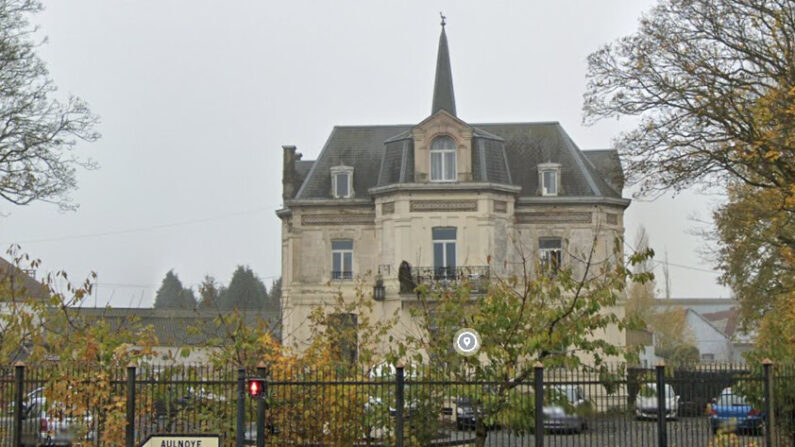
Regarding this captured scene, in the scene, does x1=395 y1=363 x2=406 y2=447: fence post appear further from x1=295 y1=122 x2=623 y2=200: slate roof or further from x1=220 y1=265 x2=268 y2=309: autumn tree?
x1=220 y1=265 x2=268 y2=309: autumn tree

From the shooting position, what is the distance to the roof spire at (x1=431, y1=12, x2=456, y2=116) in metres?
44.5

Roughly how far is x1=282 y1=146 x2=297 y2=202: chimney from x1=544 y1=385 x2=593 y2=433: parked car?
28106 mm

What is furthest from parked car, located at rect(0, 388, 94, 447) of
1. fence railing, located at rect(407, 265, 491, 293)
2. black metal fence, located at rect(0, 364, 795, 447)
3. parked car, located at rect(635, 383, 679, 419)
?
fence railing, located at rect(407, 265, 491, 293)

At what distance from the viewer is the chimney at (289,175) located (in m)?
44.4

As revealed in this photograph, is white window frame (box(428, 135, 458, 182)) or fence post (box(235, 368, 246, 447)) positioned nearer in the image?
fence post (box(235, 368, 246, 447))

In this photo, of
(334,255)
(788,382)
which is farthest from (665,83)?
(334,255)

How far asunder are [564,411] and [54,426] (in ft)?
28.8

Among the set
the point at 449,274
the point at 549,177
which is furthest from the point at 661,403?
the point at 549,177

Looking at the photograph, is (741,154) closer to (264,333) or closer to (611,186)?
(264,333)

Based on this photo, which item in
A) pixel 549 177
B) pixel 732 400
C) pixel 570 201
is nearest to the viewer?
pixel 732 400

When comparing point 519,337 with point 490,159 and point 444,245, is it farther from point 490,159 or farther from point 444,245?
point 490,159

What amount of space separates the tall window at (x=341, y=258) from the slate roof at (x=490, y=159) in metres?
A: 2.12

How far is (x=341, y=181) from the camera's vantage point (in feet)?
143

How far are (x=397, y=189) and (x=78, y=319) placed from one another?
22119 millimetres
